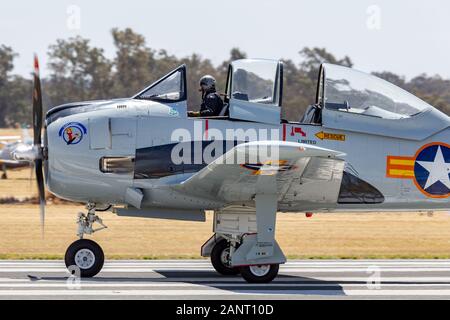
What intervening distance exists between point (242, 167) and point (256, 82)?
174 centimetres

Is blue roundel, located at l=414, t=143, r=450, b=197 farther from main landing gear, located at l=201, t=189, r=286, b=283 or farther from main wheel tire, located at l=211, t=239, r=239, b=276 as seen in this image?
main wheel tire, located at l=211, t=239, r=239, b=276

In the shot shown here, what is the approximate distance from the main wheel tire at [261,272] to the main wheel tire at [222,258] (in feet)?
4.78

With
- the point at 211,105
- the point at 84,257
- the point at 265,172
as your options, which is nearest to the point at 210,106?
the point at 211,105

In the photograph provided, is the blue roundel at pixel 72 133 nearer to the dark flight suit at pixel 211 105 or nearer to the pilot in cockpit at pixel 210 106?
the pilot in cockpit at pixel 210 106

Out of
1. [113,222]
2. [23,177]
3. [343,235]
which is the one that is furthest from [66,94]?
[343,235]

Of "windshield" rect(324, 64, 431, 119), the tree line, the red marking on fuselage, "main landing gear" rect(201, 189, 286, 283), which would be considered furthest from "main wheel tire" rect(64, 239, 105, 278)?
the tree line

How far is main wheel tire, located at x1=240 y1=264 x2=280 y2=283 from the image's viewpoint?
13852mm

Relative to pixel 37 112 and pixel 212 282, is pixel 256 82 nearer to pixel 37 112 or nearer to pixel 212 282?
pixel 212 282

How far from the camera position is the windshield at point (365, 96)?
14578 mm

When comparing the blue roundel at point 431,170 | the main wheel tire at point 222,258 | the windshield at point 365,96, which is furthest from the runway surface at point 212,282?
the windshield at point 365,96

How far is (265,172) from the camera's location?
514 inches

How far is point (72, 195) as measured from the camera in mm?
13953
